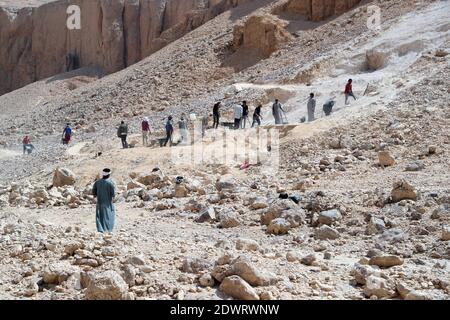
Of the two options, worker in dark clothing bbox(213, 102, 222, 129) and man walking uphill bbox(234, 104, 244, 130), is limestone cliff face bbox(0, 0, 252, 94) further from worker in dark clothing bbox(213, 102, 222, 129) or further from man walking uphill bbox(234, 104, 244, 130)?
man walking uphill bbox(234, 104, 244, 130)

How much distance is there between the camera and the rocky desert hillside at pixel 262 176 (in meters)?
4.97

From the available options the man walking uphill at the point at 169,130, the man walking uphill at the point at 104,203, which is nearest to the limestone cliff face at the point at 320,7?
the man walking uphill at the point at 169,130

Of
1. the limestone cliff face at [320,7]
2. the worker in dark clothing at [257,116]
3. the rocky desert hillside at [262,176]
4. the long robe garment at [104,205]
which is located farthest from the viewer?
the limestone cliff face at [320,7]

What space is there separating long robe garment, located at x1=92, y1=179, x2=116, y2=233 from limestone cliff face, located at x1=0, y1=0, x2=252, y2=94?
22.8m

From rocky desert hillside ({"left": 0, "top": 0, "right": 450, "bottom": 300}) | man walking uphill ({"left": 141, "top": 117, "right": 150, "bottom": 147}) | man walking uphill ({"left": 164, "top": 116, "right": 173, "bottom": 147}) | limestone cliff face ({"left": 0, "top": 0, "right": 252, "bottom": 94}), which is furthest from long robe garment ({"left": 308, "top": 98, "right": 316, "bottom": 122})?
limestone cliff face ({"left": 0, "top": 0, "right": 252, "bottom": 94})

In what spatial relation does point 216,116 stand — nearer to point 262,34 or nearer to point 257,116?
point 257,116

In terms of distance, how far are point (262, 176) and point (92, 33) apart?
30194mm

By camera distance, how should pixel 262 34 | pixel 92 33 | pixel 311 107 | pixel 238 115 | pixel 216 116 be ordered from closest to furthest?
1. pixel 311 107
2. pixel 238 115
3. pixel 216 116
4. pixel 262 34
5. pixel 92 33

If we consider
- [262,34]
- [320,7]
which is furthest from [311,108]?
[320,7]

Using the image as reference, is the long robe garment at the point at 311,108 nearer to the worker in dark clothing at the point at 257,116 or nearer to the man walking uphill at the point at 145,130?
the worker in dark clothing at the point at 257,116

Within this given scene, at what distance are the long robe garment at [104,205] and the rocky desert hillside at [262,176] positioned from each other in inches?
23.6

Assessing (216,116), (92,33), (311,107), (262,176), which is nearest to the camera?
(262,176)

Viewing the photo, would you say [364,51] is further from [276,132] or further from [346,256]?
[346,256]

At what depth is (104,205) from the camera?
7227 millimetres
